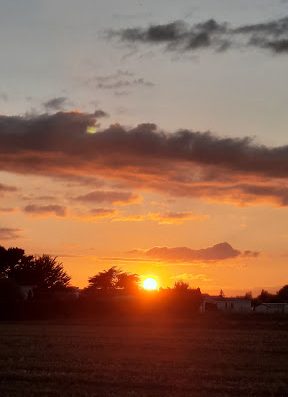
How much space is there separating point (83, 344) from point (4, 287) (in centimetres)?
5743

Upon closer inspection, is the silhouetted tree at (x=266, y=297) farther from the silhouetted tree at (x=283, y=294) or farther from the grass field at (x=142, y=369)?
the grass field at (x=142, y=369)

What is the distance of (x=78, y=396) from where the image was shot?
1925 centimetres

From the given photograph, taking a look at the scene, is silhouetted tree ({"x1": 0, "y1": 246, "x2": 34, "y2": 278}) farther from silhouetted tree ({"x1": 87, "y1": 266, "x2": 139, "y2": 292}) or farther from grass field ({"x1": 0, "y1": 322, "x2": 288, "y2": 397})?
grass field ({"x1": 0, "y1": 322, "x2": 288, "y2": 397})

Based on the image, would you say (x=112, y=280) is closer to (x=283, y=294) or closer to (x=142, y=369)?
(x=283, y=294)

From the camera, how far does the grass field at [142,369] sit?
20703 millimetres

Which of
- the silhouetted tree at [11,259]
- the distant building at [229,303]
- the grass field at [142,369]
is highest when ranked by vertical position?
the silhouetted tree at [11,259]

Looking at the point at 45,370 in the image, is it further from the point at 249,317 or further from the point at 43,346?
the point at 249,317

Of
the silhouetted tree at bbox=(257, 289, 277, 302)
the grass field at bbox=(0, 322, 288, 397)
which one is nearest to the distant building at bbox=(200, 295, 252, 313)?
the silhouetted tree at bbox=(257, 289, 277, 302)

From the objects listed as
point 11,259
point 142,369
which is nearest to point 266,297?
point 11,259

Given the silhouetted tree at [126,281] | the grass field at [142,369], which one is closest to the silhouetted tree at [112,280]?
the silhouetted tree at [126,281]

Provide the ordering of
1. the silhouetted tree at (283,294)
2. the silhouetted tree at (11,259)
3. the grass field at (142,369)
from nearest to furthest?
the grass field at (142,369)
the silhouetted tree at (11,259)
the silhouetted tree at (283,294)

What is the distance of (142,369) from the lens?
25484 millimetres

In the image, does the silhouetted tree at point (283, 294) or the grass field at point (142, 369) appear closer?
the grass field at point (142, 369)

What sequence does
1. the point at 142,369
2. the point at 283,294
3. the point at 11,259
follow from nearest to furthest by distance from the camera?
the point at 142,369
the point at 11,259
the point at 283,294
